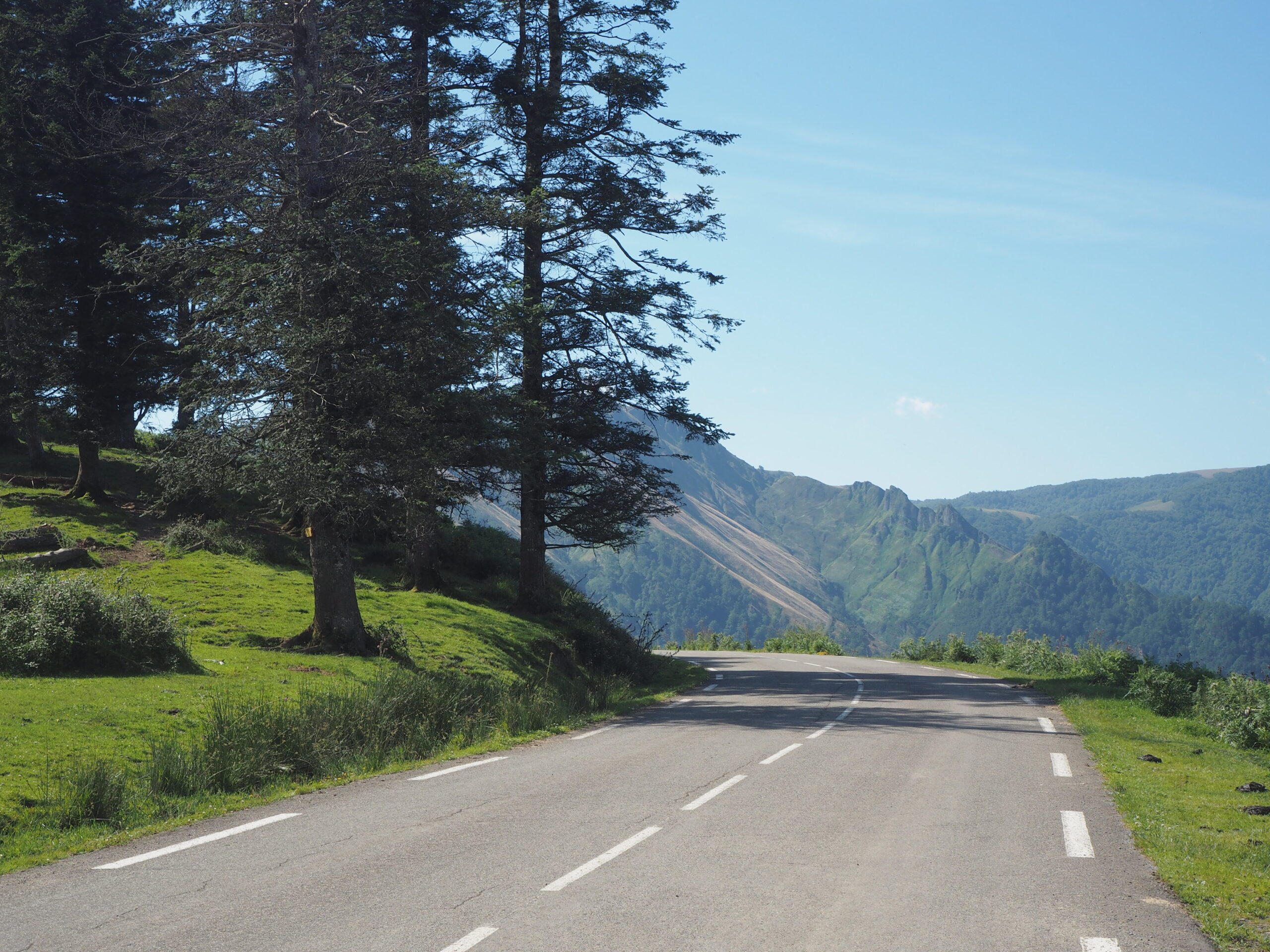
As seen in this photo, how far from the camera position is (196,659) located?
15.3 metres

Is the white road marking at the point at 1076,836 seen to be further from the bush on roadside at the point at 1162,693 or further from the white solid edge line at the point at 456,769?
the bush on roadside at the point at 1162,693

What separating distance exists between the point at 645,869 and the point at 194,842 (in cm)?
359

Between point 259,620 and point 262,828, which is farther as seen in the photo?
point 259,620

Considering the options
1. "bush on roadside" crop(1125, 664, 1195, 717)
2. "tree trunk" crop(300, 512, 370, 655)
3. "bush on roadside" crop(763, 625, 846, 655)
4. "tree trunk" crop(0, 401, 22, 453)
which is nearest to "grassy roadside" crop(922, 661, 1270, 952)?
"bush on roadside" crop(1125, 664, 1195, 717)

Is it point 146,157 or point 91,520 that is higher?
point 146,157

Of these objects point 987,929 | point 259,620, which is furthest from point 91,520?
point 987,929

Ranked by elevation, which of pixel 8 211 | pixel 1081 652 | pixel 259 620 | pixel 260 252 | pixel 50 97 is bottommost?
pixel 1081 652

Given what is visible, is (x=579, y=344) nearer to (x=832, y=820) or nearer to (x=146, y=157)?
(x=146, y=157)

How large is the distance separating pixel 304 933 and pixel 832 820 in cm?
475

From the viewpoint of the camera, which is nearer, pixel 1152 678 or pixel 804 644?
pixel 1152 678

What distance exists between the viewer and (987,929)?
5688 mm

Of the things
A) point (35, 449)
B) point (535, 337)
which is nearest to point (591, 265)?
point (535, 337)

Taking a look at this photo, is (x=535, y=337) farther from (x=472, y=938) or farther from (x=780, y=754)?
(x=472, y=938)

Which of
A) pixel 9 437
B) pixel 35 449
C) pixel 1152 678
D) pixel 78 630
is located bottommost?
pixel 1152 678
